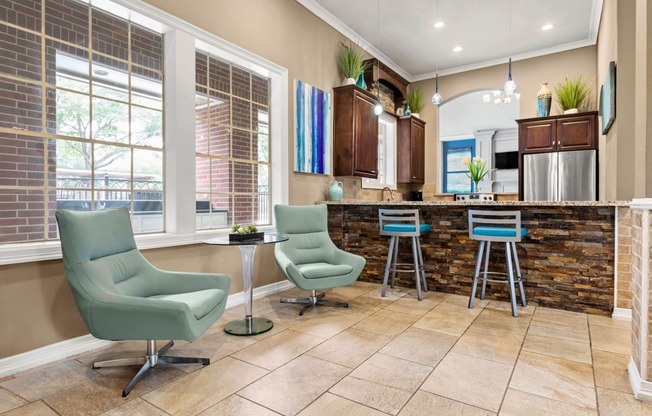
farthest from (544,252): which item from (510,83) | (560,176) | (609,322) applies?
(560,176)

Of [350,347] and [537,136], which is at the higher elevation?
[537,136]

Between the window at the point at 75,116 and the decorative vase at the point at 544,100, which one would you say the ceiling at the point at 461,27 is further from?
the window at the point at 75,116

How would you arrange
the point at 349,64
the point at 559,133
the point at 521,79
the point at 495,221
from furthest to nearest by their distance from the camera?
the point at 521,79 → the point at 559,133 → the point at 349,64 → the point at 495,221

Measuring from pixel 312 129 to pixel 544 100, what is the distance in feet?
11.9

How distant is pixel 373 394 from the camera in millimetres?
1956

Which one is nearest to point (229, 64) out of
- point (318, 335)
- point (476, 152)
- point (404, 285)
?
point (318, 335)

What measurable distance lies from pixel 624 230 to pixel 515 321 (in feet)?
4.00

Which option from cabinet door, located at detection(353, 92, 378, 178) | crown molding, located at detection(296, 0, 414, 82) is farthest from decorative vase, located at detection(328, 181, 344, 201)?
crown molding, located at detection(296, 0, 414, 82)

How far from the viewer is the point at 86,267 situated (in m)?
2.07

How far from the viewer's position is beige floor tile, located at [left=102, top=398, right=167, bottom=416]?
1.78 m

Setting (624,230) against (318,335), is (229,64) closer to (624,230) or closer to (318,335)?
(318,335)

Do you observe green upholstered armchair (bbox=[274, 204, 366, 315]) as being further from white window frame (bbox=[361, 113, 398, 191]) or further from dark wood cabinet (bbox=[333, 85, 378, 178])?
white window frame (bbox=[361, 113, 398, 191])

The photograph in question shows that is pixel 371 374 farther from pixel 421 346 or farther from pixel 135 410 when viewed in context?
pixel 135 410

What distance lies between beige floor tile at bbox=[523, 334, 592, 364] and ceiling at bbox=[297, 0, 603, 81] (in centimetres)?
398
